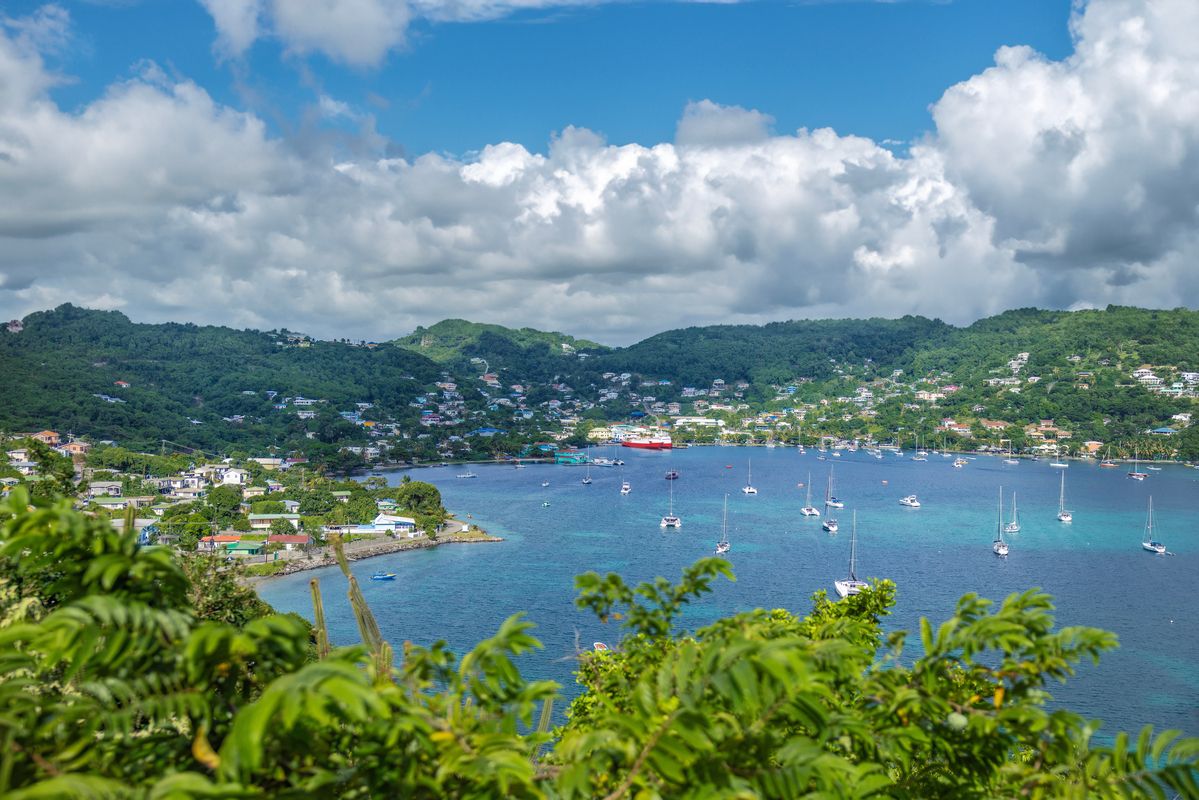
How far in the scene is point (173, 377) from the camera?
86.1 meters

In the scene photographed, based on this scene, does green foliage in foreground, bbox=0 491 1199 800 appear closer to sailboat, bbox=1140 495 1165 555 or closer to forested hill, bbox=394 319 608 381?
sailboat, bbox=1140 495 1165 555

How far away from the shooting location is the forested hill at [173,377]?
202 feet

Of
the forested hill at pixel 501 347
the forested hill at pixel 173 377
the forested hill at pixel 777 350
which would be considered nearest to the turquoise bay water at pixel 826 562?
the forested hill at pixel 173 377

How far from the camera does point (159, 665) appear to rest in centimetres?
166

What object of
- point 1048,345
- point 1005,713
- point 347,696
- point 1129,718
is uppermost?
point 1048,345

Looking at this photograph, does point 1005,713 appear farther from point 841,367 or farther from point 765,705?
point 841,367

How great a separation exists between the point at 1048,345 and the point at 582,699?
110m

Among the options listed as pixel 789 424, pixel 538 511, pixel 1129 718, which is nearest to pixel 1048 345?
Result: pixel 789 424

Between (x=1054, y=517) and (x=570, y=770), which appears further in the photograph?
(x=1054, y=517)

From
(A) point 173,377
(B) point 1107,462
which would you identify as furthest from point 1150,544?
(A) point 173,377

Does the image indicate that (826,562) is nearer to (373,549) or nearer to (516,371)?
(373,549)

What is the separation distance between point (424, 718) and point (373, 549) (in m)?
34.4

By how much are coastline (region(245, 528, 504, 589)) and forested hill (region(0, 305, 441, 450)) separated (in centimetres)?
3237

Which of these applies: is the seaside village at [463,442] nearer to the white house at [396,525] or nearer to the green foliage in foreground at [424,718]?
the white house at [396,525]
